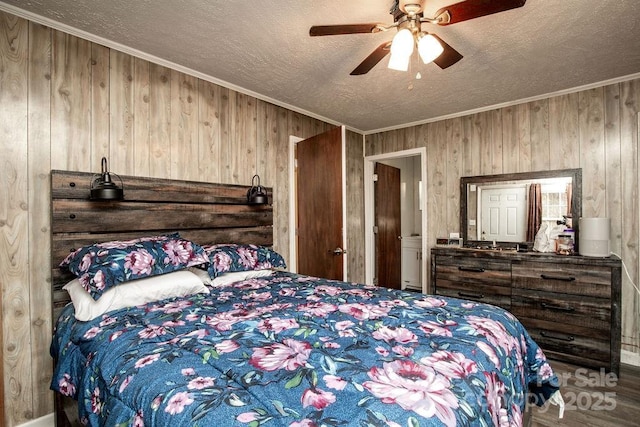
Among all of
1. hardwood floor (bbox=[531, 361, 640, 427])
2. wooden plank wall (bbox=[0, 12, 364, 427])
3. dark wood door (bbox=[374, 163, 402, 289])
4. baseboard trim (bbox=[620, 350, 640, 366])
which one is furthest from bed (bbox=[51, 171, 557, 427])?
dark wood door (bbox=[374, 163, 402, 289])

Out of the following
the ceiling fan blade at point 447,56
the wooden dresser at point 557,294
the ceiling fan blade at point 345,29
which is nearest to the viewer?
the ceiling fan blade at point 345,29

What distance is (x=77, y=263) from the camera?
1793 millimetres

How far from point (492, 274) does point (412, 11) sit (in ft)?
8.47

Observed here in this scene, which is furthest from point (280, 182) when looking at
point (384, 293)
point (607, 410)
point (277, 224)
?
point (607, 410)

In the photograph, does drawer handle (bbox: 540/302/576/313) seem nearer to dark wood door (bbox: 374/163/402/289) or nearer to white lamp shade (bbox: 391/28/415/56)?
dark wood door (bbox: 374/163/402/289)

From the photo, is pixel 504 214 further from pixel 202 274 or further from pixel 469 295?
pixel 202 274

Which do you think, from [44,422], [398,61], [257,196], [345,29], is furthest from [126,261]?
[398,61]

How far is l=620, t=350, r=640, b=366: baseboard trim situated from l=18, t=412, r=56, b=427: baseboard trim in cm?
445

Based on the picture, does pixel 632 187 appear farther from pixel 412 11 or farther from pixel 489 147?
pixel 412 11

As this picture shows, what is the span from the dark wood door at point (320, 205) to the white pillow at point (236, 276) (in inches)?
28.4

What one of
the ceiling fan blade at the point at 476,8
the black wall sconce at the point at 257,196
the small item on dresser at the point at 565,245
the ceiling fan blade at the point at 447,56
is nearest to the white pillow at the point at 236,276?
the black wall sconce at the point at 257,196

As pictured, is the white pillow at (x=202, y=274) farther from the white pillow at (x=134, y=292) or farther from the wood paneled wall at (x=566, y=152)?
the wood paneled wall at (x=566, y=152)

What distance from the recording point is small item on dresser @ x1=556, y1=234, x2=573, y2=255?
9.82 ft

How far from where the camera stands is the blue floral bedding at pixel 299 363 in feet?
2.75
